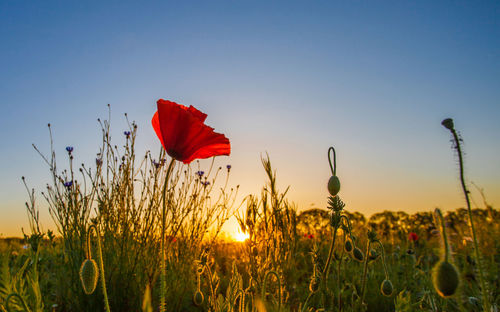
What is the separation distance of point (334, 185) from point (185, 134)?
62 cm

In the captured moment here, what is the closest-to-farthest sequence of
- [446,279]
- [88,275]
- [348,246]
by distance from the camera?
[446,279], [88,275], [348,246]

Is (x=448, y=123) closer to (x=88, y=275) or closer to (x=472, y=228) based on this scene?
(x=472, y=228)

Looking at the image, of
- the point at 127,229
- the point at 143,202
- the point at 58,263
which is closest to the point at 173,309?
the point at 127,229

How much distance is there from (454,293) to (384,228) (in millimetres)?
6890

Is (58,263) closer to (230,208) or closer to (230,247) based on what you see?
(230,208)

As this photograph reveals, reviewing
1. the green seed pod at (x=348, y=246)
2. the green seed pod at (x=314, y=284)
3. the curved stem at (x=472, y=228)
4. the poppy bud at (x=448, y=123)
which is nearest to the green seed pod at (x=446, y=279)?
the curved stem at (x=472, y=228)

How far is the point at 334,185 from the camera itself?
127 centimetres

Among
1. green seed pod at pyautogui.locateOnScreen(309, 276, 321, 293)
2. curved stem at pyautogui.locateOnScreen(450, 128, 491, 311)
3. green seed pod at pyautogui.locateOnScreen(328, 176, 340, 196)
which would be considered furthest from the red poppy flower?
curved stem at pyautogui.locateOnScreen(450, 128, 491, 311)

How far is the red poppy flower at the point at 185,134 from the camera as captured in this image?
119cm

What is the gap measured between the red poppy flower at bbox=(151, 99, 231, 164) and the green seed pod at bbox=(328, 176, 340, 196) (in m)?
0.44

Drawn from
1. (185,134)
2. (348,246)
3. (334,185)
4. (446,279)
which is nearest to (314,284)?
(348,246)

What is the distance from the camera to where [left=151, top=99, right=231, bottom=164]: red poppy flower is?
1187 millimetres

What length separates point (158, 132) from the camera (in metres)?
1.30

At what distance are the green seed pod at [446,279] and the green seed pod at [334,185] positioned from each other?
465 mm
